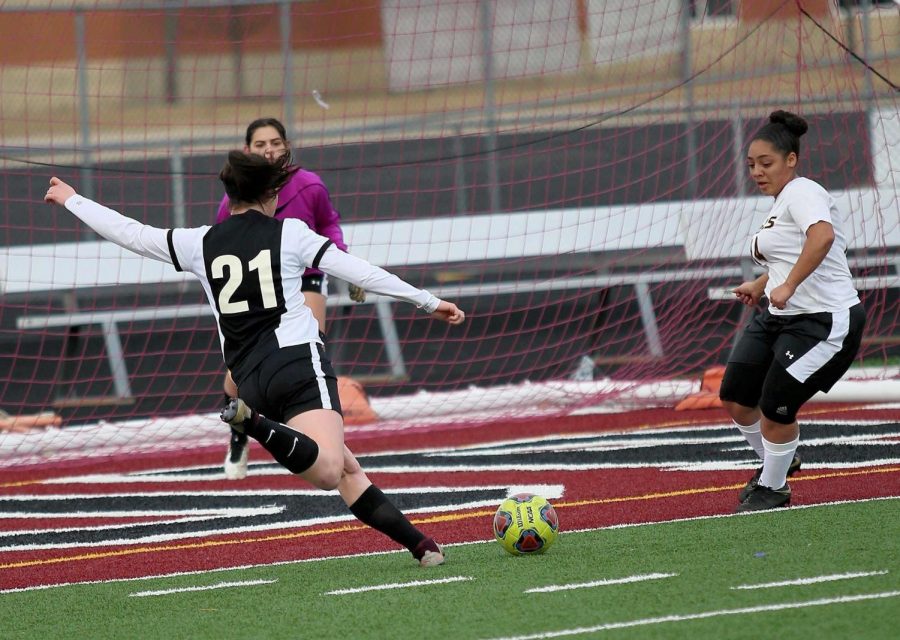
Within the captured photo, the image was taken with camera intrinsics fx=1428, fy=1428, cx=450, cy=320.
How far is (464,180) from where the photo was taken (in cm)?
1446

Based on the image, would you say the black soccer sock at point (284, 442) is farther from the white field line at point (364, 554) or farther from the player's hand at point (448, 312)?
the white field line at point (364, 554)

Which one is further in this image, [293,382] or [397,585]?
[293,382]

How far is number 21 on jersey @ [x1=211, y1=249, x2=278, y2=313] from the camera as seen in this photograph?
5.39 m

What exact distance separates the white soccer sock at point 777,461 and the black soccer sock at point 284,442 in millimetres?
2305

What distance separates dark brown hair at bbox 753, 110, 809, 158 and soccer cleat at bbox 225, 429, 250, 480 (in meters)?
4.02

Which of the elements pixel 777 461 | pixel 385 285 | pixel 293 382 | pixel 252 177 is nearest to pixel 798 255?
pixel 777 461

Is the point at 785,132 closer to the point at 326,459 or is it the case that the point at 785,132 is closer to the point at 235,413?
the point at 326,459

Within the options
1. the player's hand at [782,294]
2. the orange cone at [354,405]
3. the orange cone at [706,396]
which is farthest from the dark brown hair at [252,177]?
the orange cone at [706,396]

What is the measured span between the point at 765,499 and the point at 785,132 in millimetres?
1667

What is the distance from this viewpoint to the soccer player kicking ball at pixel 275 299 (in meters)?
5.36

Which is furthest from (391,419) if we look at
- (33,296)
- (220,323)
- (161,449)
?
(220,323)

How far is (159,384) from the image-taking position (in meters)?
12.8

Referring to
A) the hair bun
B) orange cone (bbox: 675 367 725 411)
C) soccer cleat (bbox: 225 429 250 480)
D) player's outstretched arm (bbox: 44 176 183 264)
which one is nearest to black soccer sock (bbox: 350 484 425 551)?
player's outstretched arm (bbox: 44 176 183 264)

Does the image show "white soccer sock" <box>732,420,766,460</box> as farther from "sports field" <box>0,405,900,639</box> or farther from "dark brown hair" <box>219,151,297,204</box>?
"dark brown hair" <box>219,151,297,204</box>
